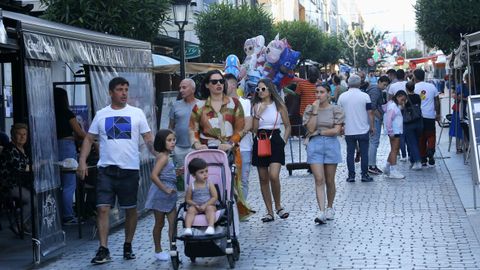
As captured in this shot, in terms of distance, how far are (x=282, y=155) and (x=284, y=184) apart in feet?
15.6

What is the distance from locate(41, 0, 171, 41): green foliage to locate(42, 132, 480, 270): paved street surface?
4409mm

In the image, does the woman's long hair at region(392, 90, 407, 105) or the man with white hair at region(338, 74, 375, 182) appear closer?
the man with white hair at region(338, 74, 375, 182)

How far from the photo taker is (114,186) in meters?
9.57

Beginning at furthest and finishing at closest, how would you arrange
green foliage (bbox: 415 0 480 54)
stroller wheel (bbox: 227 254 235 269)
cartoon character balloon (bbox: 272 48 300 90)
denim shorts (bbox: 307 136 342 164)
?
green foliage (bbox: 415 0 480 54) → cartoon character balloon (bbox: 272 48 300 90) → denim shorts (bbox: 307 136 342 164) → stroller wheel (bbox: 227 254 235 269)

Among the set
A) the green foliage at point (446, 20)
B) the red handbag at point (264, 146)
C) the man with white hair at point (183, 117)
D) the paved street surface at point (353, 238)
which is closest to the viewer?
the paved street surface at point (353, 238)

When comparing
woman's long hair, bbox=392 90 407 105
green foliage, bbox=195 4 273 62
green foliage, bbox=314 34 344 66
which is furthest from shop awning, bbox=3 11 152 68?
green foliage, bbox=314 34 344 66

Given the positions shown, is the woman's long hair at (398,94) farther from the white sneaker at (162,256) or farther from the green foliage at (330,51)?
the green foliage at (330,51)

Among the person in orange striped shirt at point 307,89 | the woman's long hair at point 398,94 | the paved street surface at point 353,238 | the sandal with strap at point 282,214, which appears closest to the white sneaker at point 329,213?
the paved street surface at point 353,238

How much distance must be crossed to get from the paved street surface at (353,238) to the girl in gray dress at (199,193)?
596 millimetres

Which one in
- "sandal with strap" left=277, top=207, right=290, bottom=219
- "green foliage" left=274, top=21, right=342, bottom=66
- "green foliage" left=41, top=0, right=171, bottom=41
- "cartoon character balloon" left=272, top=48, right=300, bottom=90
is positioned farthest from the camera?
"green foliage" left=274, top=21, right=342, bottom=66

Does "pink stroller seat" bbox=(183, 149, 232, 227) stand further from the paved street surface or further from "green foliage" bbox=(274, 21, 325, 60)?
"green foliage" bbox=(274, 21, 325, 60)

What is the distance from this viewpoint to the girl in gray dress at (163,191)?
9.45 metres

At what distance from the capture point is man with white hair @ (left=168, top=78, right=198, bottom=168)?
40.0 ft

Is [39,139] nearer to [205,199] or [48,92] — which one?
[48,92]
